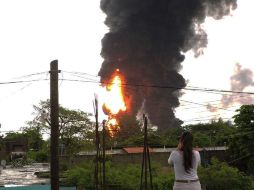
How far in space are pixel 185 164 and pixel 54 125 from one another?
8.98 meters

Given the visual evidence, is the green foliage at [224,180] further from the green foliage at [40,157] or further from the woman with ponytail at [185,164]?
the green foliage at [40,157]

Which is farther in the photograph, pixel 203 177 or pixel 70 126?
pixel 70 126

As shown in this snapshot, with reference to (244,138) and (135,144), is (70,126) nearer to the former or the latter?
(135,144)

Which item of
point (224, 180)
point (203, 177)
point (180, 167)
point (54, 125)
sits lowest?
point (224, 180)

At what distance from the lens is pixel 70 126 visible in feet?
236

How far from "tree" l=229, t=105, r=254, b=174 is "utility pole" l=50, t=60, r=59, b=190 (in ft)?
107

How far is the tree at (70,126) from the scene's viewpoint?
68.2m

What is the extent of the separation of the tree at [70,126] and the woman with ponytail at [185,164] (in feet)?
198

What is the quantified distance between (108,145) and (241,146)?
86.0 feet

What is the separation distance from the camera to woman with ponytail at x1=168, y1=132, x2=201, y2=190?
217 inches

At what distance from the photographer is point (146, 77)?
86.8m

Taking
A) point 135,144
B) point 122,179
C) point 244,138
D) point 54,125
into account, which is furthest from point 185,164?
point 135,144

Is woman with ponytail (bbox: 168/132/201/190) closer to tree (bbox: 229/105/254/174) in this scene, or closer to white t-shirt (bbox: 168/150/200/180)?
white t-shirt (bbox: 168/150/200/180)

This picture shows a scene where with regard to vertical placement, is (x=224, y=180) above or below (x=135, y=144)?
below
